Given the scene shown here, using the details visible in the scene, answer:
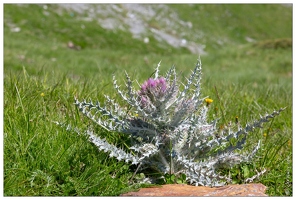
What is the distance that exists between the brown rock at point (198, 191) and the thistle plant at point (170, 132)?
6.0 inches

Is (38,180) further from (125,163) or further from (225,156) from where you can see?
(225,156)

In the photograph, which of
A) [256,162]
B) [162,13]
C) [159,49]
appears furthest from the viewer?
[162,13]

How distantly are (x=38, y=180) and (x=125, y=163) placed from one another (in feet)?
2.23

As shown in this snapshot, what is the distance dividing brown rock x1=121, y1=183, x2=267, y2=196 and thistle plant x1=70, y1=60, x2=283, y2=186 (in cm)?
15

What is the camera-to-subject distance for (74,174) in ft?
10.1

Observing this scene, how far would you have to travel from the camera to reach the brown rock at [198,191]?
291cm

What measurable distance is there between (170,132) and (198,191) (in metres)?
0.48

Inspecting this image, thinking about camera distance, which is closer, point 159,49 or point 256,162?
point 256,162

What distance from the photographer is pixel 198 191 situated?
9.73ft

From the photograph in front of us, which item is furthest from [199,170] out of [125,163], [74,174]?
[74,174]

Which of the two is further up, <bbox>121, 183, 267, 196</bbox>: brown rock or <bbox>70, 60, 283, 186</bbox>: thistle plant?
<bbox>70, 60, 283, 186</bbox>: thistle plant

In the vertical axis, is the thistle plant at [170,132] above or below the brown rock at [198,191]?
above

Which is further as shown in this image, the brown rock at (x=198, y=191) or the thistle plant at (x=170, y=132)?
the thistle plant at (x=170, y=132)

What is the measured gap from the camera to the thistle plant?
3.03 metres
